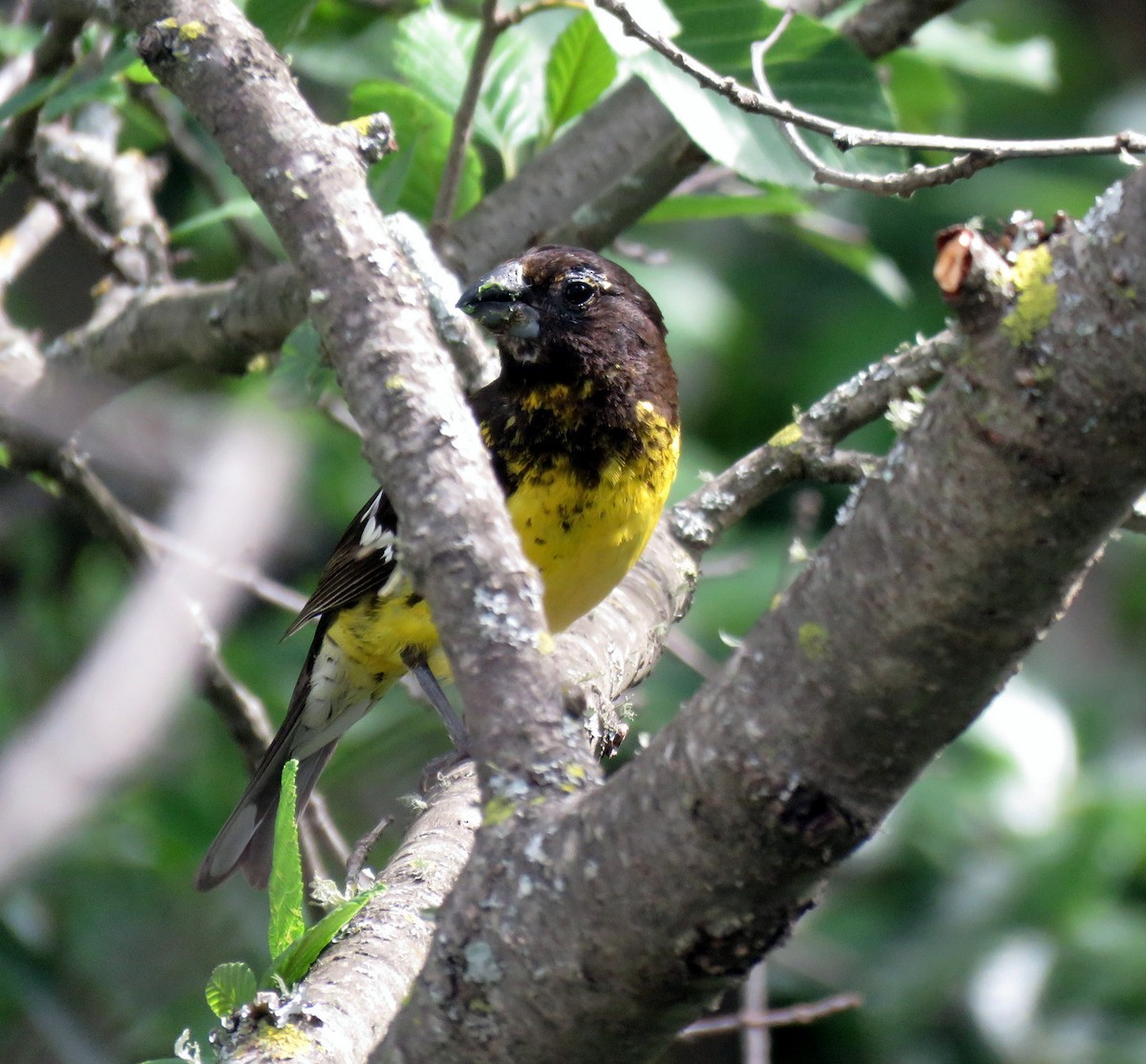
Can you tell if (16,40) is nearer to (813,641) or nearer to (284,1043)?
(284,1043)

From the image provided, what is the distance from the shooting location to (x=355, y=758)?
3652 mm

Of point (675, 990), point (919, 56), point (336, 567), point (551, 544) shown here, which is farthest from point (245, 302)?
point (675, 990)

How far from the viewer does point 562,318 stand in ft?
10.7

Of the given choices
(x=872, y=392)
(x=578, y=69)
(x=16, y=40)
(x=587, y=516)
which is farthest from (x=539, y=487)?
(x=16, y=40)

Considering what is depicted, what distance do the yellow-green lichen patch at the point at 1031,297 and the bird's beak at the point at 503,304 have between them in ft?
7.03

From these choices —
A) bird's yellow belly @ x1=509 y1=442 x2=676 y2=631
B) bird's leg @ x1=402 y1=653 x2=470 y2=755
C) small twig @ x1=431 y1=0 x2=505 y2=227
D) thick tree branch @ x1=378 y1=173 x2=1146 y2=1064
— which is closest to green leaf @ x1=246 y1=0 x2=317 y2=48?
small twig @ x1=431 y1=0 x2=505 y2=227

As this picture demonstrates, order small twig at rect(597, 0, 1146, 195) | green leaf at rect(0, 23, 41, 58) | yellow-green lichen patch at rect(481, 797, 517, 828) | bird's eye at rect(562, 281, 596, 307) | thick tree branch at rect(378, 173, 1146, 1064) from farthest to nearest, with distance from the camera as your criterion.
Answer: green leaf at rect(0, 23, 41, 58) → bird's eye at rect(562, 281, 596, 307) → small twig at rect(597, 0, 1146, 195) → yellow-green lichen patch at rect(481, 797, 517, 828) → thick tree branch at rect(378, 173, 1146, 1064)

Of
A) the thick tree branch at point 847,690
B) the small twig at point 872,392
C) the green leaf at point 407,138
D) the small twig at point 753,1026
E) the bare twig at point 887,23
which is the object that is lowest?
the small twig at point 753,1026

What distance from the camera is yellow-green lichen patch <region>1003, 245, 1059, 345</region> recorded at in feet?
3.55

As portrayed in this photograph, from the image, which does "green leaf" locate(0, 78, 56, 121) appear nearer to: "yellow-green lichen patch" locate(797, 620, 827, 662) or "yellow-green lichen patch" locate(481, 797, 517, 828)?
"yellow-green lichen patch" locate(481, 797, 517, 828)

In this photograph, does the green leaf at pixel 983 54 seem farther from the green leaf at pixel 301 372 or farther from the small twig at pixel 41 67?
the small twig at pixel 41 67

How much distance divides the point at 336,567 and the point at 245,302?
660mm

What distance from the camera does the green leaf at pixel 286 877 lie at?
1.76 m

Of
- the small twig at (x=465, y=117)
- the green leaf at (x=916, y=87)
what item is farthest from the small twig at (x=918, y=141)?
the green leaf at (x=916, y=87)
